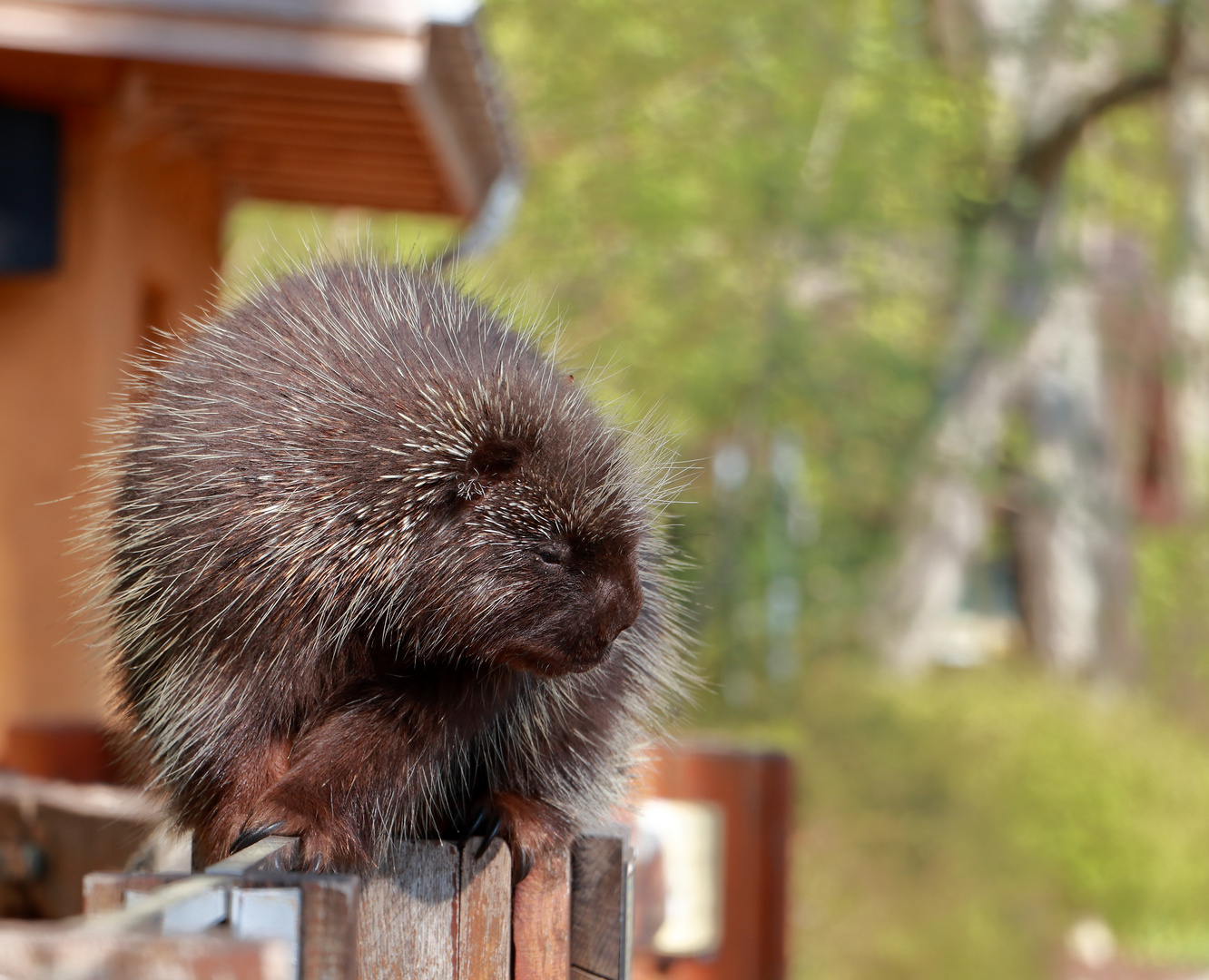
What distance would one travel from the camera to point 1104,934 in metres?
8.40

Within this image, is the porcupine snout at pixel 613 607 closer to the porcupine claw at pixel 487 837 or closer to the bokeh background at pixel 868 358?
the porcupine claw at pixel 487 837

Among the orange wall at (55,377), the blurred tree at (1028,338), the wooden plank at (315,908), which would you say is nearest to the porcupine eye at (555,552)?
the wooden plank at (315,908)

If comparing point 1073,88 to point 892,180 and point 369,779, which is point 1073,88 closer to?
point 892,180

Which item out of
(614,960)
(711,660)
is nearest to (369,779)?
(614,960)

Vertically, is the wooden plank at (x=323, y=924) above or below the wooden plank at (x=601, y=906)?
above

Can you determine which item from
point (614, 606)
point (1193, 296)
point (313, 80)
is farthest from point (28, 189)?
point (1193, 296)

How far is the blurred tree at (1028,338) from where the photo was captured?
920 centimetres

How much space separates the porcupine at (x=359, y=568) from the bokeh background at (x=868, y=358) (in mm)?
4764

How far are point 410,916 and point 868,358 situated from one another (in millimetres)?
7032

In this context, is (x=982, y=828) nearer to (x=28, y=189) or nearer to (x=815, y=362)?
(x=815, y=362)

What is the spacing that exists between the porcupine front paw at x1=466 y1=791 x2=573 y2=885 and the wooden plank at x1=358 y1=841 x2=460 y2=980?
0.40 feet

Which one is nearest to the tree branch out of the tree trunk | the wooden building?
the tree trunk

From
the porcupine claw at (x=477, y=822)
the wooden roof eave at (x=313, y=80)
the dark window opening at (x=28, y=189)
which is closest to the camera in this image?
the porcupine claw at (x=477, y=822)

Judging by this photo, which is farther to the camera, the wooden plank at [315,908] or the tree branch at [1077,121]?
the tree branch at [1077,121]
